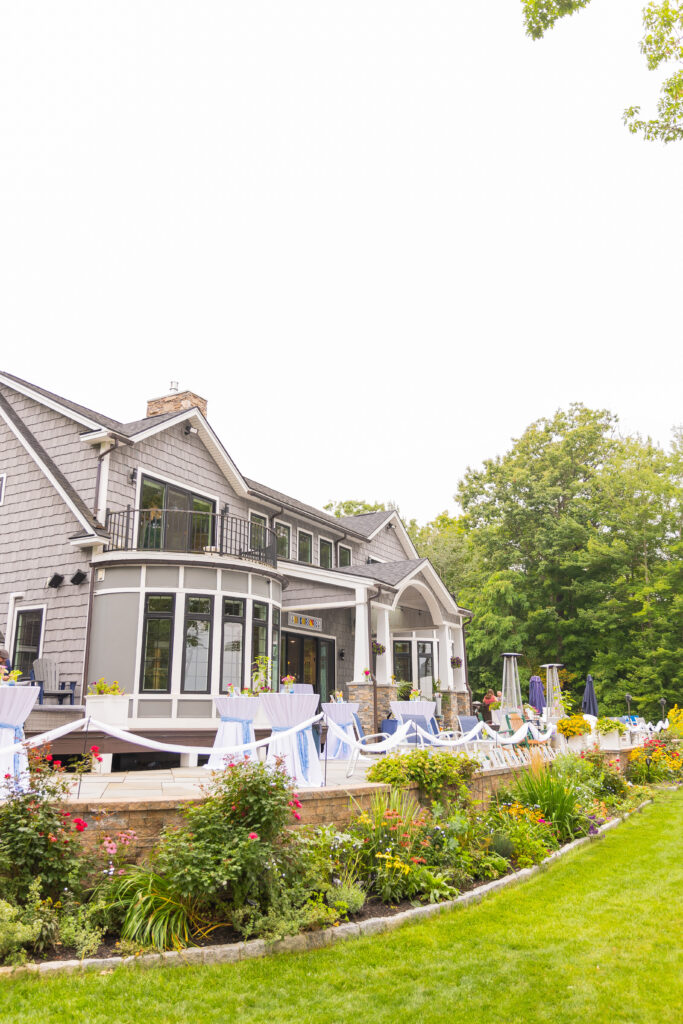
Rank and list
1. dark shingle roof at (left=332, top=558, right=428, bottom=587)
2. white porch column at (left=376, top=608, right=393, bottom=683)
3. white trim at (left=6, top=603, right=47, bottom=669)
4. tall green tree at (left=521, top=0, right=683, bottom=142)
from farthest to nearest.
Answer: dark shingle roof at (left=332, top=558, right=428, bottom=587) → white porch column at (left=376, top=608, right=393, bottom=683) → white trim at (left=6, top=603, right=47, bottom=669) → tall green tree at (left=521, top=0, right=683, bottom=142)

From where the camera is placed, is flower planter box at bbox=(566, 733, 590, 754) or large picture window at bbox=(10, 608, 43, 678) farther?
large picture window at bbox=(10, 608, 43, 678)

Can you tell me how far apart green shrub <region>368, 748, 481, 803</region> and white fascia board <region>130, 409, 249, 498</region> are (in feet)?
31.8

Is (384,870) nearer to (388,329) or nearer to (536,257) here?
(536,257)

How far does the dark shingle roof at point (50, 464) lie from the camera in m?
13.5

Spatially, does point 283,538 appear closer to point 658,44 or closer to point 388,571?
point 388,571

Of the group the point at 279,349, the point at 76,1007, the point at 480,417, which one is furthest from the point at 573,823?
the point at 480,417

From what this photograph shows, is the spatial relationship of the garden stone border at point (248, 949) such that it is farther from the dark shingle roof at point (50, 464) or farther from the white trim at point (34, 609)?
the white trim at point (34, 609)

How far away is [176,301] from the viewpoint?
578 inches

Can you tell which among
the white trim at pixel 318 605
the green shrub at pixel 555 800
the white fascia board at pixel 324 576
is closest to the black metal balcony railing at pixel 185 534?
the white fascia board at pixel 324 576

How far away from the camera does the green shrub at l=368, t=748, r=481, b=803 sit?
7301 millimetres

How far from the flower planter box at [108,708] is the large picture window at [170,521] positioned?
3.62m

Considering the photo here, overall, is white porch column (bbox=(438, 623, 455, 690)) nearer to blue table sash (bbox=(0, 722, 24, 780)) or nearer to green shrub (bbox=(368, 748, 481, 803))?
green shrub (bbox=(368, 748, 481, 803))

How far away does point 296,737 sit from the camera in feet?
25.3


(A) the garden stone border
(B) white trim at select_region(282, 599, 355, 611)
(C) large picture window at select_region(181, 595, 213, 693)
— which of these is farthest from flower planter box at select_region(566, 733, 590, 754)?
(A) the garden stone border
